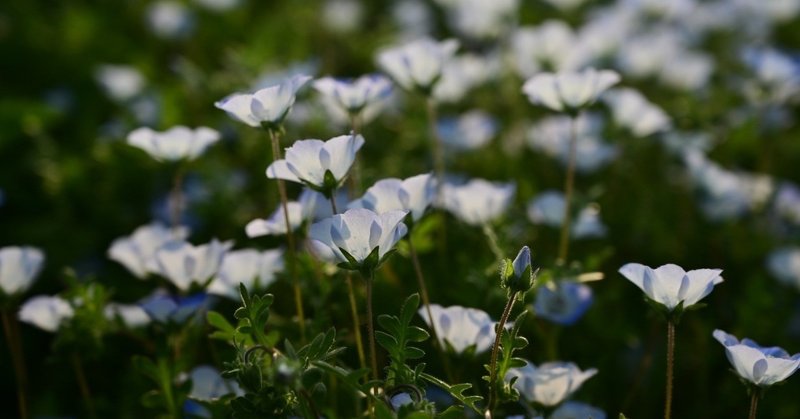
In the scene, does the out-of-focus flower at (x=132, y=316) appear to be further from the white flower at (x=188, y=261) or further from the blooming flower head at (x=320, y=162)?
the blooming flower head at (x=320, y=162)

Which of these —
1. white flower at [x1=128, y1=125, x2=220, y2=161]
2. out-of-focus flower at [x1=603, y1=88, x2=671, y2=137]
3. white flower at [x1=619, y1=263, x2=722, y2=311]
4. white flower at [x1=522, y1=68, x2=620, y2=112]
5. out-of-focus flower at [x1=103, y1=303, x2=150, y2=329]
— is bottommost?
out-of-focus flower at [x1=103, y1=303, x2=150, y2=329]

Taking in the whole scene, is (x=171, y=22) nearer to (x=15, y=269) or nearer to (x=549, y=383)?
(x=15, y=269)

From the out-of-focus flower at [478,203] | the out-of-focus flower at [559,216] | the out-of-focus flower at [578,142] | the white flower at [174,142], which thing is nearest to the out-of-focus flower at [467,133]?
the out-of-focus flower at [578,142]

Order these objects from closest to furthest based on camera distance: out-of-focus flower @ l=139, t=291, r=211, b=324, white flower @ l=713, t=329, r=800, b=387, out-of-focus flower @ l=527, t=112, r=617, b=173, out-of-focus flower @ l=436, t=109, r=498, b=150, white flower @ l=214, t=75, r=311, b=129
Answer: white flower @ l=713, t=329, r=800, b=387 < white flower @ l=214, t=75, r=311, b=129 < out-of-focus flower @ l=139, t=291, r=211, b=324 < out-of-focus flower @ l=527, t=112, r=617, b=173 < out-of-focus flower @ l=436, t=109, r=498, b=150

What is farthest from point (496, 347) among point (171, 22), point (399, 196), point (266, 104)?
point (171, 22)

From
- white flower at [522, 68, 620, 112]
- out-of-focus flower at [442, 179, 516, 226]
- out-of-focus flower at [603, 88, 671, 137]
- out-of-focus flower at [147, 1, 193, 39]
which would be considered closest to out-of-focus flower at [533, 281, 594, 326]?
out-of-focus flower at [442, 179, 516, 226]

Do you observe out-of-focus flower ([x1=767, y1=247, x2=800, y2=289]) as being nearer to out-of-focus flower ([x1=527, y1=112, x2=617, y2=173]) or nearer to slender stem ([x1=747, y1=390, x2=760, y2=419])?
out-of-focus flower ([x1=527, y1=112, x2=617, y2=173])

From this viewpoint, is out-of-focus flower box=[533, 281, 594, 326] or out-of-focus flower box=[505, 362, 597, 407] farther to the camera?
out-of-focus flower box=[533, 281, 594, 326]
